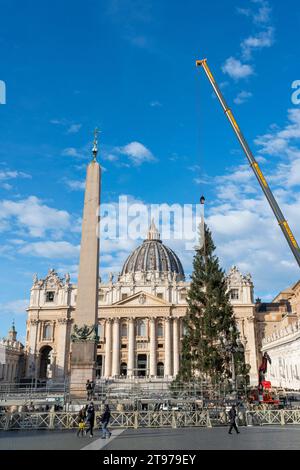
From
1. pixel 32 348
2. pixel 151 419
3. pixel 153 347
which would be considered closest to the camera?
pixel 151 419

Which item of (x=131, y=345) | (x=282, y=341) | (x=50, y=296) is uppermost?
(x=50, y=296)

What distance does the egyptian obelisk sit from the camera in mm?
20031

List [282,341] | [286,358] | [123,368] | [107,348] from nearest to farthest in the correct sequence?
[286,358]
[282,341]
[123,368]
[107,348]

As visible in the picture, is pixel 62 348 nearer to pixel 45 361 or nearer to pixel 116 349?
pixel 45 361

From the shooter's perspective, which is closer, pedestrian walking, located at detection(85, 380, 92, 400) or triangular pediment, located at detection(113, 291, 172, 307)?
pedestrian walking, located at detection(85, 380, 92, 400)

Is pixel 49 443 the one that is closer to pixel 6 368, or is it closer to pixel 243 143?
Result: pixel 243 143

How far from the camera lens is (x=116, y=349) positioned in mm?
75688

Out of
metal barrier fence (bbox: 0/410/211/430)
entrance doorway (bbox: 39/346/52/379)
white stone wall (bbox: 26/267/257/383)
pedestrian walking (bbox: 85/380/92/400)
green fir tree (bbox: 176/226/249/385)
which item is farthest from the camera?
entrance doorway (bbox: 39/346/52/379)

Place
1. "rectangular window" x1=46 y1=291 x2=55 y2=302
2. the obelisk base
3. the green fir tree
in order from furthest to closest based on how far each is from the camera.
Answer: "rectangular window" x1=46 y1=291 x2=55 y2=302 < the green fir tree < the obelisk base

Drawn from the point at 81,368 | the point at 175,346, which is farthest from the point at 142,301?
the point at 81,368

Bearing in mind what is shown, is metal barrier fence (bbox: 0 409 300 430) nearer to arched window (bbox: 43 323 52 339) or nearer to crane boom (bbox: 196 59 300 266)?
crane boom (bbox: 196 59 300 266)

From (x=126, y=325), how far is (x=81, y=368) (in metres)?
58.8

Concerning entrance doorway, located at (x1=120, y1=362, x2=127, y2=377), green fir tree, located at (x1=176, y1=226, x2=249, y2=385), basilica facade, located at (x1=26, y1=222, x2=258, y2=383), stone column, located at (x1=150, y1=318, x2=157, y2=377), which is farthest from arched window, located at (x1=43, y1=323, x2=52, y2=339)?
green fir tree, located at (x1=176, y1=226, x2=249, y2=385)

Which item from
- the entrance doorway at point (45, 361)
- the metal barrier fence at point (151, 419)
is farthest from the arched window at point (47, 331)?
the metal barrier fence at point (151, 419)
